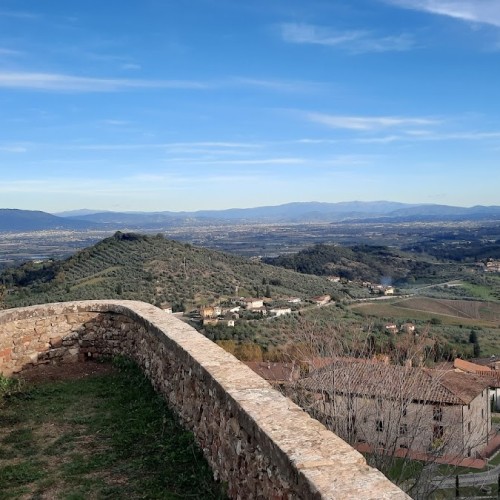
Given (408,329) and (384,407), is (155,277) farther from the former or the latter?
(384,407)

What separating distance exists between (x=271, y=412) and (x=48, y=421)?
297 centimetres

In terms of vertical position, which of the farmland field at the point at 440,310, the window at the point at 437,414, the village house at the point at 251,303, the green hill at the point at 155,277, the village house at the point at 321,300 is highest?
the window at the point at 437,414

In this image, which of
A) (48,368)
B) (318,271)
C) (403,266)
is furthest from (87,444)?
(403,266)

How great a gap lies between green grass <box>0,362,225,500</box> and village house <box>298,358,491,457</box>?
1.66m

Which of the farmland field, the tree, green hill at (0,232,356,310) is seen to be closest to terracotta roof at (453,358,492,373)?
the tree

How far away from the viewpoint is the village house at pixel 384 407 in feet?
17.5

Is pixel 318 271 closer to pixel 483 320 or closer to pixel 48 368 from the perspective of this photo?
pixel 483 320

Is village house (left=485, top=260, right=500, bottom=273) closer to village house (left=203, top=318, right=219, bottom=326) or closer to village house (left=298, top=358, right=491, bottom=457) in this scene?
village house (left=203, top=318, right=219, bottom=326)

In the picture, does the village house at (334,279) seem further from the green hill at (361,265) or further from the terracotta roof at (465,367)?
the terracotta roof at (465,367)

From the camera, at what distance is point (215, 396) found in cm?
376

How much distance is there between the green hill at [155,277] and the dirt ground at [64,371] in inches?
743

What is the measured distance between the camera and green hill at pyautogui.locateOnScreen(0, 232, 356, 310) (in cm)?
3017

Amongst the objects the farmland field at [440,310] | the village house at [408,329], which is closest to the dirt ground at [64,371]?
the village house at [408,329]

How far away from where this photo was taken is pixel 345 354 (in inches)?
268
